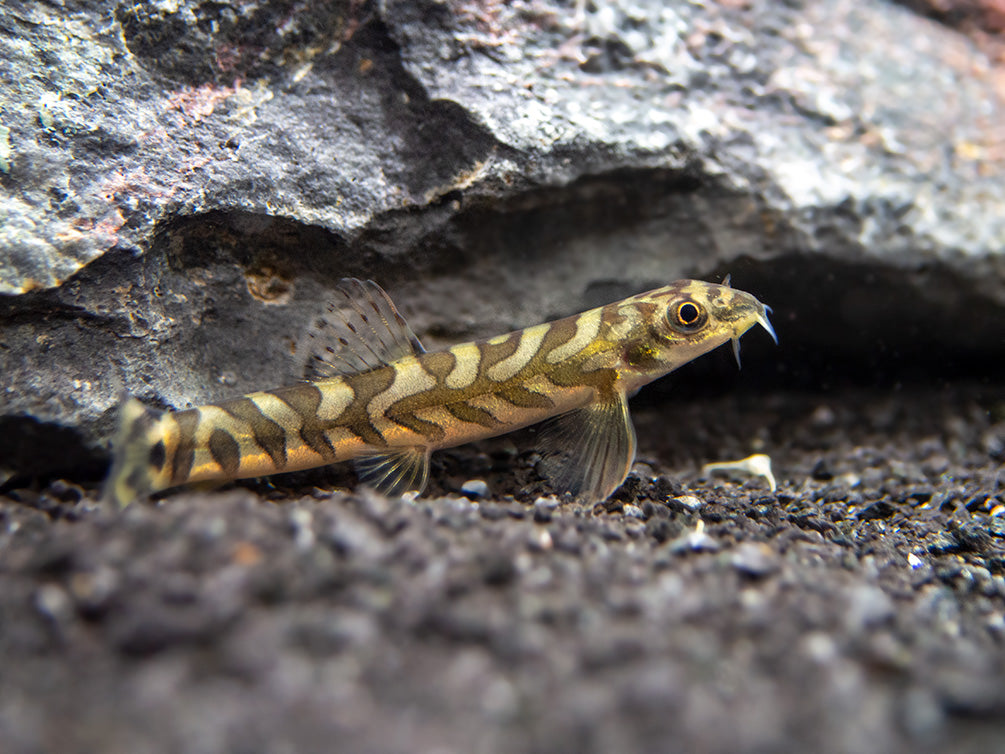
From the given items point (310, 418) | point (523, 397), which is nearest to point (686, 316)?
point (523, 397)

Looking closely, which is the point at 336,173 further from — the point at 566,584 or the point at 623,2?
the point at 566,584

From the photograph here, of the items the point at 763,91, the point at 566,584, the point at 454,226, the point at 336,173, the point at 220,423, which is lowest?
the point at 220,423

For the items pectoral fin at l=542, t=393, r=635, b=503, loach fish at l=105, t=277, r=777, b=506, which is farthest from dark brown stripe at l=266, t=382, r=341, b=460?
pectoral fin at l=542, t=393, r=635, b=503

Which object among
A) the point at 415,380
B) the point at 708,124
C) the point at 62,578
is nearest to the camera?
the point at 62,578

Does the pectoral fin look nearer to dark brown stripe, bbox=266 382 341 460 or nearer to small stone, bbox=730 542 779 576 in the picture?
small stone, bbox=730 542 779 576

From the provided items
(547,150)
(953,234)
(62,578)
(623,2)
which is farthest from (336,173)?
(953,234)

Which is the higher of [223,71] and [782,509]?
[223,71]

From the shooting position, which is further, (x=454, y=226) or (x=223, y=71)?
(x=454, y=226)

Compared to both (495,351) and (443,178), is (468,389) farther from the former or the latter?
(443,178)

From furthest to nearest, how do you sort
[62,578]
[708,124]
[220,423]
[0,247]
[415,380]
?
1. [708,124]
2. [415,380]
3. [220,423]
4. [0,247]
5. [62,578]
